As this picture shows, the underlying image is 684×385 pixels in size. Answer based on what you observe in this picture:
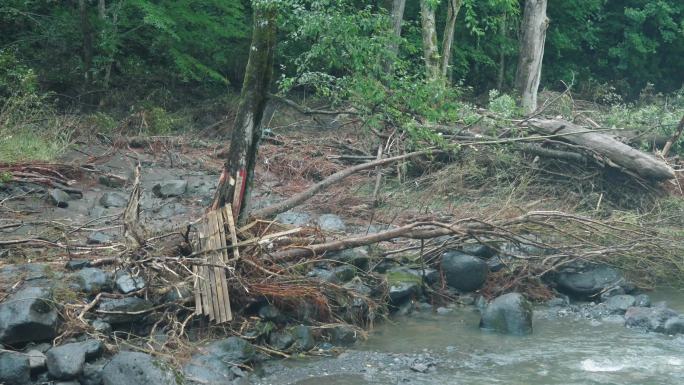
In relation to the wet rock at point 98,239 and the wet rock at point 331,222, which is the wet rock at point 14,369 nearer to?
the wet rock at point 98,239

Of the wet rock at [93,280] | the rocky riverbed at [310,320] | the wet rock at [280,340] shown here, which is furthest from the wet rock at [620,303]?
the wet rock at [93,280]

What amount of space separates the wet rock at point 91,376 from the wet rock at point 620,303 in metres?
6.24

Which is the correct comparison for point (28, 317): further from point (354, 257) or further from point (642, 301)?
point (642, 301)

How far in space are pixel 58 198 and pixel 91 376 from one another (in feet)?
15.6

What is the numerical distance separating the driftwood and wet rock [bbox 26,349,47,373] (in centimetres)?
775

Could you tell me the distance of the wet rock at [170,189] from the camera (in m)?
12.4

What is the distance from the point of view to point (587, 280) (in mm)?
10922

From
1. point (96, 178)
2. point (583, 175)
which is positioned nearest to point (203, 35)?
point (96, 178)

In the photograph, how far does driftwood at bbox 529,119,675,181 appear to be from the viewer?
39.3 ft

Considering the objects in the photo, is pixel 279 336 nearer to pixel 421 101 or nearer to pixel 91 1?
pixel 421 101

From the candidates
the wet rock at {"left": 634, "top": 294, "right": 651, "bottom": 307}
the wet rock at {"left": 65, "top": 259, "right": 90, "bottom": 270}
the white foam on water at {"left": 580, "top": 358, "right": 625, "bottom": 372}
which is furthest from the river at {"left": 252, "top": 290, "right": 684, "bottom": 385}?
the wet rock at {"left": 65, "top": 259, "right": 90, "bottom": 270}

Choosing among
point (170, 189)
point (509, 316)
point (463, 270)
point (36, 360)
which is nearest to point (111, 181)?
point (170, 189)

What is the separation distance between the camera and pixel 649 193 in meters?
12.4

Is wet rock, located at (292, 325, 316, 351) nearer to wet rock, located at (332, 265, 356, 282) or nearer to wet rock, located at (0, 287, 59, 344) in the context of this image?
wet rock, located at (332, 265, 356, 282)
